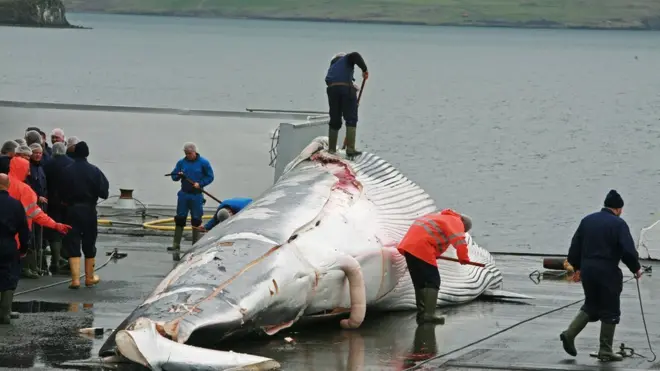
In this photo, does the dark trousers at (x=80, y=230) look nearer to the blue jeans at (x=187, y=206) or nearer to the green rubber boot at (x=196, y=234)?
the blue jeans at (x=187, y=206)

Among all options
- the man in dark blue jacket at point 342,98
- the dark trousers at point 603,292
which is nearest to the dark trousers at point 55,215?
the man in dark blue jacket at point 342,98

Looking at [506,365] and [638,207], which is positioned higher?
[506,365]

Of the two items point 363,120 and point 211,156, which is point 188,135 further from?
point 363,120

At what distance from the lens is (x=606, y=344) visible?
15703mm

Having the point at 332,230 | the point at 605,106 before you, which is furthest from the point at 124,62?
the point at 332,230

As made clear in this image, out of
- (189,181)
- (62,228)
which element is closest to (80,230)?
(62,228)

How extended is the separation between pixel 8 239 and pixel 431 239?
5023 mm

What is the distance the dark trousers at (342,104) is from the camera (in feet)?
70.8

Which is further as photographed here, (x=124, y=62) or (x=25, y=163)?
(x=124, y=62)

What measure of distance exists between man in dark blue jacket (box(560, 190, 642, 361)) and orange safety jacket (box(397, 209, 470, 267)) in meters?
2.00

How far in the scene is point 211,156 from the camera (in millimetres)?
28547

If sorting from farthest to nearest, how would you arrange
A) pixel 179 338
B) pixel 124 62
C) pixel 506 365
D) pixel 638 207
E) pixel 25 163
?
pixel 124 62
pixel 638 207
pixel 25 163
pixel 506 365
pixel 179 338

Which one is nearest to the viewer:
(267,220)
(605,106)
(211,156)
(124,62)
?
(267,220)

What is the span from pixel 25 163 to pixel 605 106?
93.6 meters
